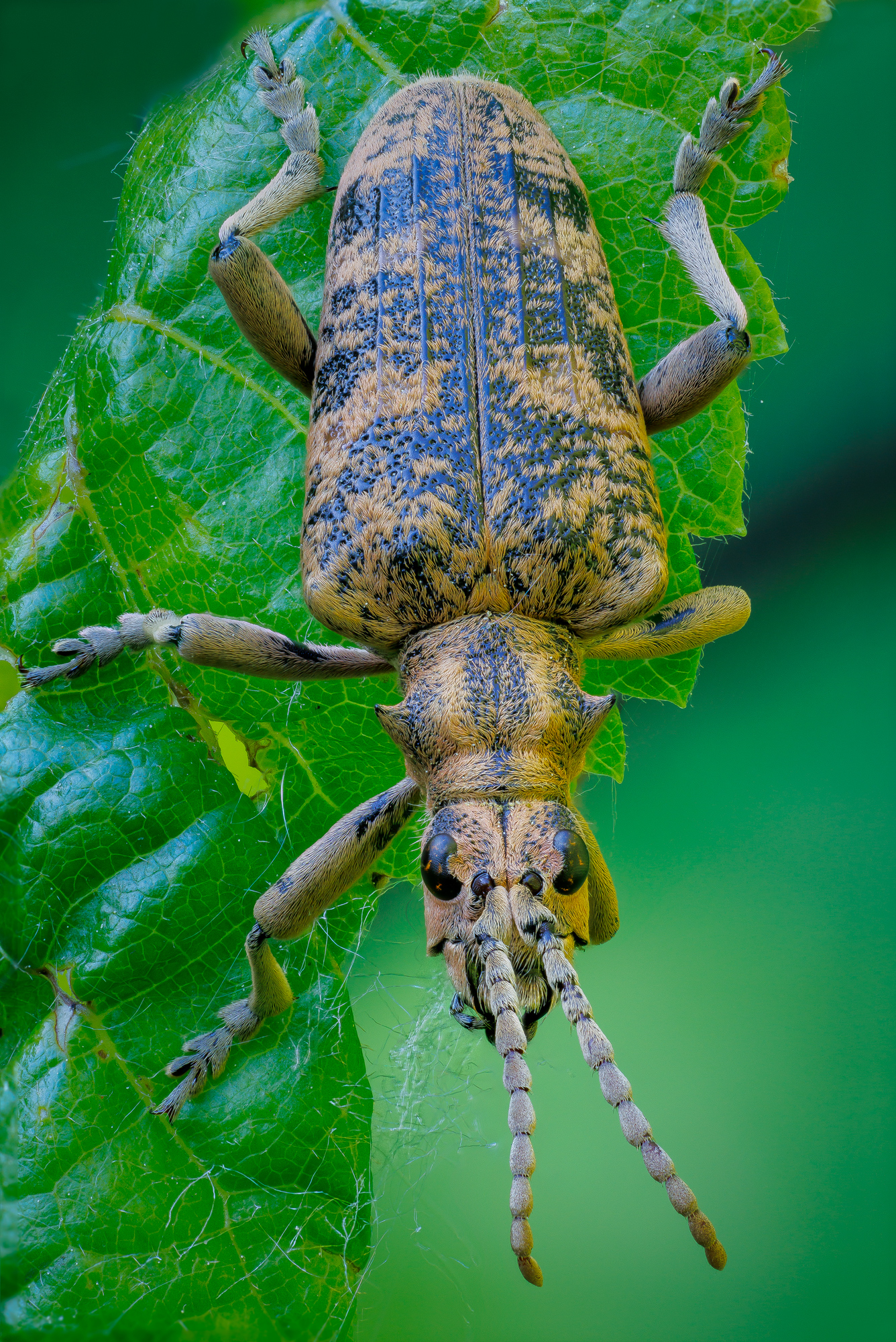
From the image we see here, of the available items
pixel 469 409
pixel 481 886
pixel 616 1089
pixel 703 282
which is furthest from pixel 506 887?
pixel 703 282

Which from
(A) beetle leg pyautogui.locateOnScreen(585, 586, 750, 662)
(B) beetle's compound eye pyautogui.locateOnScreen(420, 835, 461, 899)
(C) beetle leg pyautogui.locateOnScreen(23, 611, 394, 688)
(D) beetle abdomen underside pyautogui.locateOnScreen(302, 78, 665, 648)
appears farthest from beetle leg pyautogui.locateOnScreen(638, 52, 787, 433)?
(B) beetle's compound eye pyautogui.locateOnScreen(420, 835, 461, 899)

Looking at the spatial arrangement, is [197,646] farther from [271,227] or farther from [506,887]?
[271,227]

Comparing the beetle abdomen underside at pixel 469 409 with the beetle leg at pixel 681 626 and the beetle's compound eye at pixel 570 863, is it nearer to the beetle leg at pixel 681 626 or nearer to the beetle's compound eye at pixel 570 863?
the beetle leg at pixel 681 626

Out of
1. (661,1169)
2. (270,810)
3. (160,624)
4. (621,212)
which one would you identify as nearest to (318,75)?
(621,212)

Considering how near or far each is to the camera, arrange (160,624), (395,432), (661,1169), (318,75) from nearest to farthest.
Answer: (661,1169)
(395,432)
(160,624)
(318,75)

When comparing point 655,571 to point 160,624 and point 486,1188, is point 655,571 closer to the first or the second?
point 160,624

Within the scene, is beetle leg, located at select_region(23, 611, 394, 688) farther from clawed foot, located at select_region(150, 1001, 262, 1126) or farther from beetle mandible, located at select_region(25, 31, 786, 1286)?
clawed foot, located at select_region(150, 1001, 262, 1126)

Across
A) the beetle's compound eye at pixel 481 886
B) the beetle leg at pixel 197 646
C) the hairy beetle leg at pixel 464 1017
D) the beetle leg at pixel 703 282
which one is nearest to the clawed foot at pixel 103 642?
the beetle leg at pixel 197 646
